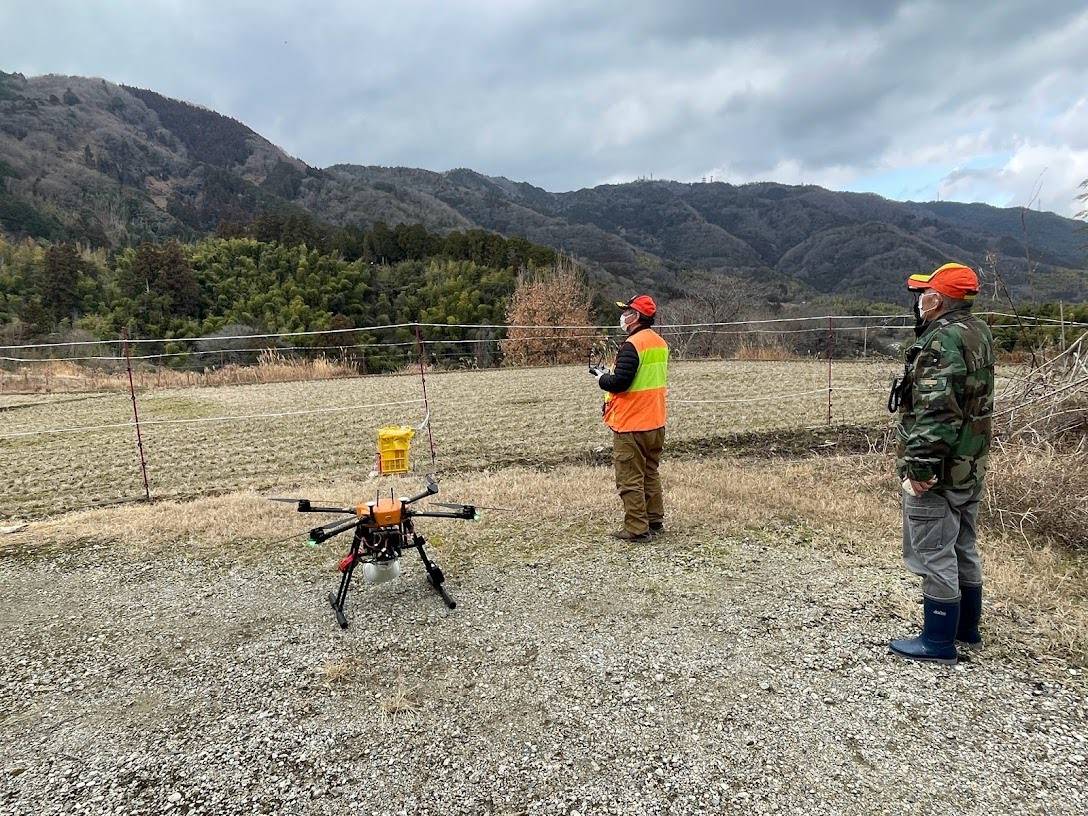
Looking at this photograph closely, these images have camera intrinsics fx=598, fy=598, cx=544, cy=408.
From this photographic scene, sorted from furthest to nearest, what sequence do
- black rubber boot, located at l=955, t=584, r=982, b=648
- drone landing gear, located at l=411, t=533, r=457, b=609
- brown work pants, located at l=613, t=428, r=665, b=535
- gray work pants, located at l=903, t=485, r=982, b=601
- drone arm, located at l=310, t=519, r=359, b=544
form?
brown work pants, located at l=613, t=428, r=665, b=535, drone landing gear, located at l=411, t=533, r=457, b=609, drone arm, located at l=310, t=519, r=359, b=544, black rubber boot, located at l=955, t=584, r=982, b=648, gray work pants, located at l=903, t=485, r=982, b=601

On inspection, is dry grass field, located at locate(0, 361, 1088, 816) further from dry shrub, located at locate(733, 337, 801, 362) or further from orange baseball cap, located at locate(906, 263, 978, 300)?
dry shrub, located at locate(733, 337, 801, 362)

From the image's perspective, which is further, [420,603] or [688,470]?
[688,470]

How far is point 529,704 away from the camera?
270cm

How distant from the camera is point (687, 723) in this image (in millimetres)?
2531

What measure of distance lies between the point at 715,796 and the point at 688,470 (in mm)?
4628

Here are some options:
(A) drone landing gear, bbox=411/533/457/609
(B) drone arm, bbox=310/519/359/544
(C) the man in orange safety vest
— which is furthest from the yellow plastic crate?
(C) the man in orange safety vest

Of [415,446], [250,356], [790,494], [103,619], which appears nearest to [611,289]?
[250,356]

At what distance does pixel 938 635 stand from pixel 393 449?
11.0 feet

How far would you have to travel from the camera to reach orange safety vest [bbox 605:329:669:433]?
14.3 feet

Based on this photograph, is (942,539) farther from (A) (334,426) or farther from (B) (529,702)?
(A) (334,426)

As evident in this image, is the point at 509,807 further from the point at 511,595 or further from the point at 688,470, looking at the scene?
the point at 688,470

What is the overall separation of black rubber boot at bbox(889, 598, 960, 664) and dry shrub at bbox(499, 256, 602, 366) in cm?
1819

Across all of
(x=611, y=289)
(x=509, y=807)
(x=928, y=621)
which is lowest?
(x=509, y=807)

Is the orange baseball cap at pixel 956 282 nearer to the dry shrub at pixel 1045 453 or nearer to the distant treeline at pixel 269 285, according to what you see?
the dry shrub at pixel 1045 453
